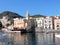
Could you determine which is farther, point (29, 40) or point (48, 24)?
point (48, 24)

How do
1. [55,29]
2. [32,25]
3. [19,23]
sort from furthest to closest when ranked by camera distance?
[19,23]
[32,25]
[55,29]

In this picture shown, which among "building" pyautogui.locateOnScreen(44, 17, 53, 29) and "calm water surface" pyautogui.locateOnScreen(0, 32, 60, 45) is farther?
"building" pyautogui.locateOnScreen(44, 17, 53, 29)

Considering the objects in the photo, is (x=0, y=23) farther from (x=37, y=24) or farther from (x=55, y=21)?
(x=55, y=21)

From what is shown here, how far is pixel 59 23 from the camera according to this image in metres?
83.8

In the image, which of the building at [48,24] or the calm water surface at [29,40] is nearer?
the calm water surface at [29,40]

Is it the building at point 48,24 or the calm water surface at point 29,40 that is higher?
the building at point 48,24

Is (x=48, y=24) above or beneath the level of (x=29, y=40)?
above

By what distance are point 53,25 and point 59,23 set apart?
8.62 ft

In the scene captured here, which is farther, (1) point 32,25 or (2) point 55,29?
(1) point 32,25

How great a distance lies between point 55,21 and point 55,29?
4213mm

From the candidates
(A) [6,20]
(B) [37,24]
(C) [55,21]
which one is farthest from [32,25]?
→ (A) [6,20]

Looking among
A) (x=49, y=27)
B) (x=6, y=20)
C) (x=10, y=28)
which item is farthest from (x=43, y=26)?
(x=6, y=20)

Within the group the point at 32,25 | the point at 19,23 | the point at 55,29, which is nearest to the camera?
the point at 55,29

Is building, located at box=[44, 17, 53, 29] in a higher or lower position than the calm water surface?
higher
